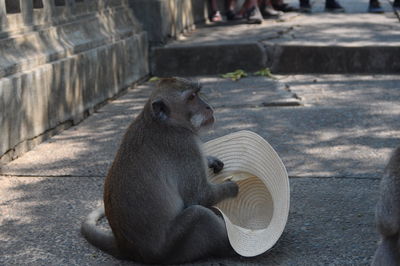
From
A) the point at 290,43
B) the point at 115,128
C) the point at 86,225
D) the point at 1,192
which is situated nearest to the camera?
the point at 86,225

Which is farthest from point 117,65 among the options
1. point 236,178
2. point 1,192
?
point 236,178

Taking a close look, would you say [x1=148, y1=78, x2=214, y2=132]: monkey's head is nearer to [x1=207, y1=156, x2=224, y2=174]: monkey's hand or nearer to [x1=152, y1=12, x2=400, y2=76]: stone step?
[x1=207, y1=156, x2=224, y2=174]: monkey's hand

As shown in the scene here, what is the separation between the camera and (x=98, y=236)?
3934mm

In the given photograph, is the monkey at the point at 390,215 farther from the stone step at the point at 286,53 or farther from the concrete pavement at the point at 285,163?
the stone step at the point at 286,53

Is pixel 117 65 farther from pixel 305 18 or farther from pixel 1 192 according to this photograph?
pixel 305 18

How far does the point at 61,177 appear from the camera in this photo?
5.14 meters

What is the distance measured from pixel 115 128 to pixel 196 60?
2556mm

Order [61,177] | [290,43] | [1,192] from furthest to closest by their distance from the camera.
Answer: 1. [290,43]
2. [61,177]
3. [1,192]

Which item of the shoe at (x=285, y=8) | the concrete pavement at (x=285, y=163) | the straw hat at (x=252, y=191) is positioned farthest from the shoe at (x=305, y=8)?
the straw hat at (x=252, y=191)

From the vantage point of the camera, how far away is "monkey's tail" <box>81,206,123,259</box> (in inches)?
150

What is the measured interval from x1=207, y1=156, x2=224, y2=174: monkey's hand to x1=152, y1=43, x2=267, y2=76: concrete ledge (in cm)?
453

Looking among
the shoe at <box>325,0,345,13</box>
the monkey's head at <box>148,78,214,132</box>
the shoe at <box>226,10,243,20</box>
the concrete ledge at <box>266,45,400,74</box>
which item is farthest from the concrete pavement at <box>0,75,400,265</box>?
the shoe at <box>325,0,345,13</box>

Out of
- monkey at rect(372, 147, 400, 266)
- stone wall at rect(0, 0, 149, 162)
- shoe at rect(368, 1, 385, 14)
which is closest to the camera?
monkey at rect(372, 147, 400, 266)

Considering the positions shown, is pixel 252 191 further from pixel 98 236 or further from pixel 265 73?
pixel 265 73
